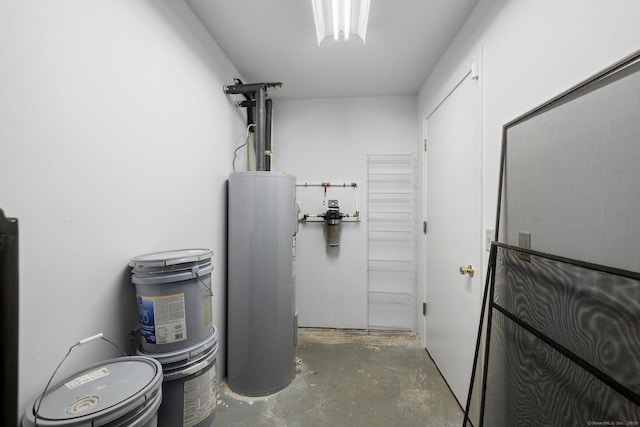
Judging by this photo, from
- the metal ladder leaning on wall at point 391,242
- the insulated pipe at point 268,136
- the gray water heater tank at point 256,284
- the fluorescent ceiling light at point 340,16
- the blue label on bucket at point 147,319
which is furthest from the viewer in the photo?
the metal ladder leaning on wall at point 391,242

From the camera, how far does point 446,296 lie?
2014mm

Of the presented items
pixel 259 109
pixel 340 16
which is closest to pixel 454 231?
pixel 340 16

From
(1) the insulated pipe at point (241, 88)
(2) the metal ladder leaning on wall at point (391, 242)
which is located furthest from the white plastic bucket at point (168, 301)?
(2) the metal ladder leaning on wall at point (391, 242)

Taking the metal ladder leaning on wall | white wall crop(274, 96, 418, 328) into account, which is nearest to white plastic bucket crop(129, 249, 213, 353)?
white wall crop(274, 96, 418, 328)

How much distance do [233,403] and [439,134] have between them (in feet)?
8.72

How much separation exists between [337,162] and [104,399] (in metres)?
2.53

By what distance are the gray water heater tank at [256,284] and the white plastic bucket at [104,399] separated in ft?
3.07

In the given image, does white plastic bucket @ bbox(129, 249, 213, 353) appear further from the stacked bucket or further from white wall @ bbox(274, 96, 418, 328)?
white wall @ bbox(274, 96, 418, 328)

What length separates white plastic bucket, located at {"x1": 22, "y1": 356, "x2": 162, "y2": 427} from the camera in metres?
0.70

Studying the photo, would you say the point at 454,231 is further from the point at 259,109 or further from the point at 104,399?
the point at 104,399

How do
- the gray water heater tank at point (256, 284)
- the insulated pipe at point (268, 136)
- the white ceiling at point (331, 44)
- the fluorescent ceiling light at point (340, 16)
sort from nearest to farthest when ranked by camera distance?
the fluorescent ceiling light at point (340, 16), the white ceiling at point (331, 44), the gray water heater tank at point (256, 284), the insulated pipe at point (268, 136)

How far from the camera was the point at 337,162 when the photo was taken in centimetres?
285

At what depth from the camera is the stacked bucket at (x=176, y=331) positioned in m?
1.09

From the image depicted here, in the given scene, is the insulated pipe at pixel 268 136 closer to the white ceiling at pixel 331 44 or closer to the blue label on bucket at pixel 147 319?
the white ceiling at pixel 331 44
